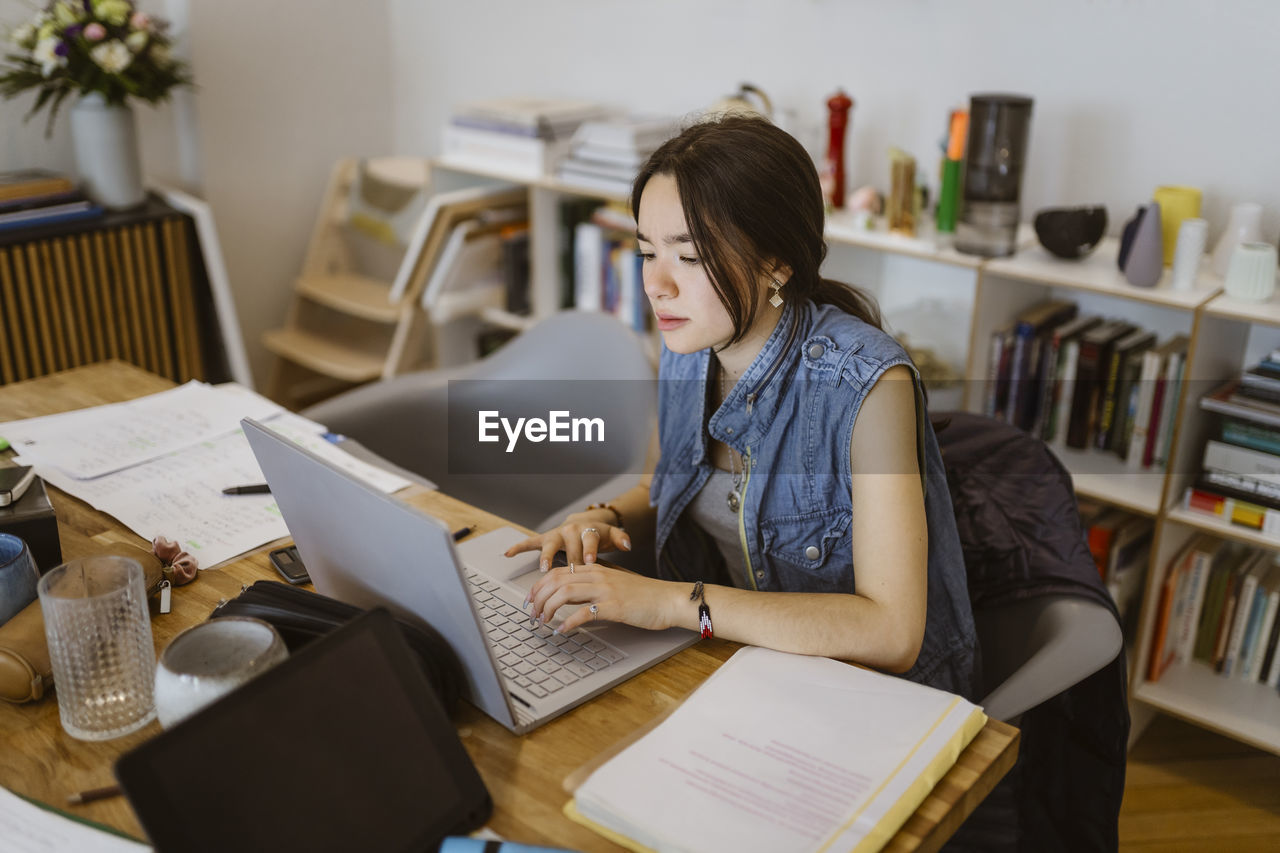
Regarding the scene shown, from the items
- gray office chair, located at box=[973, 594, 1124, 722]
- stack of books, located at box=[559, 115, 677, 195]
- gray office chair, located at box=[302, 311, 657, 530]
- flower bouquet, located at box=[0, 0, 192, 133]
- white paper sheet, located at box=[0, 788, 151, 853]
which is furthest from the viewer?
flower bouquet, located at box=[0, 0, 192, 133]

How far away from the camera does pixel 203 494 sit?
156 cm

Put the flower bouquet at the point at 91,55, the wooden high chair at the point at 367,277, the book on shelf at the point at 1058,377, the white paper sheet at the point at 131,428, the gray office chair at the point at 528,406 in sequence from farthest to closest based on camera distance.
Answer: the wooden high chair at the point at 367,277 → the flower bouquet at the point at 91,55 → the book on shelf at the point at 1058,377 → the gray office chair at the point at 528,406 → the white paper sheet at the point at 131,428

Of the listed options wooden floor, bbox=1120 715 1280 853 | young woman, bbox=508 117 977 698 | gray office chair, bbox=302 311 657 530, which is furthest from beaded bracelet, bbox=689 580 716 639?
wooden floor, bbox=1120 715 1280 853

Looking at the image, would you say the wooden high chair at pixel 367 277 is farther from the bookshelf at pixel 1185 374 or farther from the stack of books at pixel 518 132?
the bookshelf at pixel 1185 374

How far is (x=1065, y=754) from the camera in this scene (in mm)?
1418

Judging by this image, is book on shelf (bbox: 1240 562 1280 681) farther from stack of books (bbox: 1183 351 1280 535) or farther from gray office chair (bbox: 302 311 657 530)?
gray office chair (bbox: 302 311 657 530)

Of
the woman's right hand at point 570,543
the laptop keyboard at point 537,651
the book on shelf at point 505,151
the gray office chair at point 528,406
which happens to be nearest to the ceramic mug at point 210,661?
the laptop keyboard at point 537,651

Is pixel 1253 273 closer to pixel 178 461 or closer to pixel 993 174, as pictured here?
pixel 993 174

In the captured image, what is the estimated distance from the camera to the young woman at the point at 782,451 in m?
1.21

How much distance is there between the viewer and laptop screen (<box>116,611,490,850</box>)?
0.78 meters

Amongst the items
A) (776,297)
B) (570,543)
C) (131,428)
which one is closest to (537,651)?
(570,543)

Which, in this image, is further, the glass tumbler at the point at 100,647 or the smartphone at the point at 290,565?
the smartphone at the point at 290,565

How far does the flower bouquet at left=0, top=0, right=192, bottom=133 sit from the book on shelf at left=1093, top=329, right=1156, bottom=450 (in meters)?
2.57

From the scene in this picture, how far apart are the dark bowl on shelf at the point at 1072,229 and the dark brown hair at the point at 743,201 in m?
1.00
